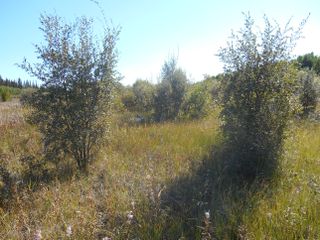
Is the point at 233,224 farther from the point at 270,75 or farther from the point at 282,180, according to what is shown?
the point at 270,75

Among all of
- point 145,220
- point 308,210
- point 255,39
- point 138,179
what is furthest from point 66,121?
point 308,210

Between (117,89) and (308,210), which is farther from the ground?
(117,89)

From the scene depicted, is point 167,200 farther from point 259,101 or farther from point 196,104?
point 196,104

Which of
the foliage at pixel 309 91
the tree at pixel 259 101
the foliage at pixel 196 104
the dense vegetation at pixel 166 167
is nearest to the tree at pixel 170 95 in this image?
the foliage at pixel 196 104

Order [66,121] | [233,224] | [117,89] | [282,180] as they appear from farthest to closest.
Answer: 1. [117,89]
2. [66,121]
3. [282,180]
4. [233,224]

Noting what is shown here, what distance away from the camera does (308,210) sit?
3.38 metres

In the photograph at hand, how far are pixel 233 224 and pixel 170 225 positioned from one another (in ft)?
2.05

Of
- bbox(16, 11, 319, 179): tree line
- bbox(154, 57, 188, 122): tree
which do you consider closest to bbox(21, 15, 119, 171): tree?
bbox(16, 11, 319, 179): tree line

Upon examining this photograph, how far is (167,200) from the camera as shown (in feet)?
12.8

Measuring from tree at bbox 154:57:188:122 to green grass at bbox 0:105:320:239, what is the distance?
6.17m

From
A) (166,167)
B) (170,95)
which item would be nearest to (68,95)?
(166,167)

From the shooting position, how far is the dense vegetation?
335 centimetres

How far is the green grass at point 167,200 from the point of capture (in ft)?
10.6

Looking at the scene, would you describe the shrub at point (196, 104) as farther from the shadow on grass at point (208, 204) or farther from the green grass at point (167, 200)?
the shadow on grass at point (208, 204)
